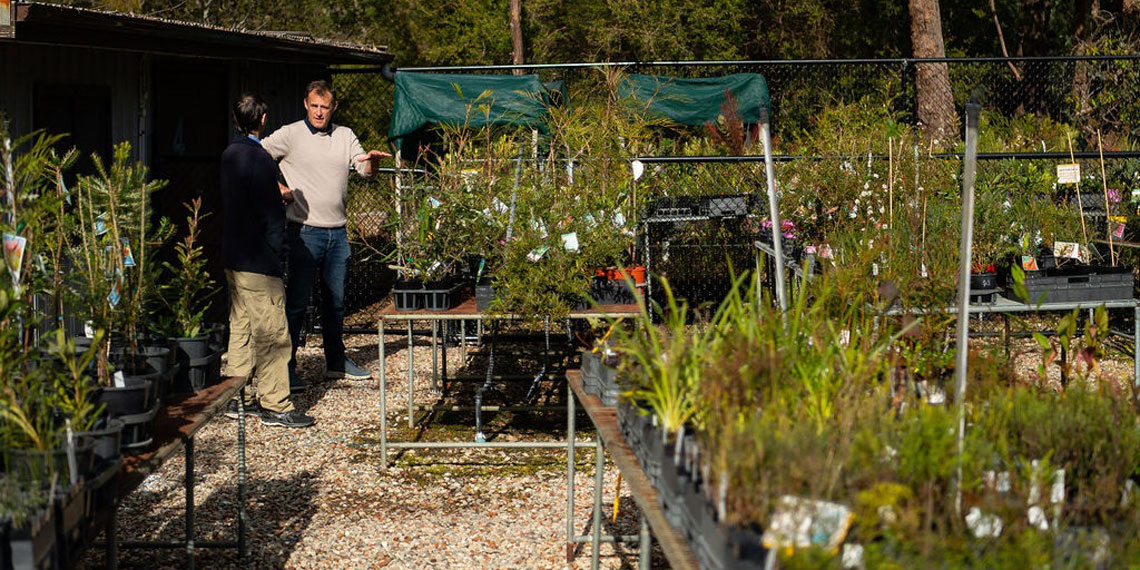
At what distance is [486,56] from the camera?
67.1 ft

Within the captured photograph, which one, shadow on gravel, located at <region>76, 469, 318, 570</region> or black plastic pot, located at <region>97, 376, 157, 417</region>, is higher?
black plastic pot, located at <region>97, 376, 157, 417</region>

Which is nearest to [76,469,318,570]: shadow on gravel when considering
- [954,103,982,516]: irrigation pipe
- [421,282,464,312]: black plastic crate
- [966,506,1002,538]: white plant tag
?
[421,282,464,312]: black plastic crate

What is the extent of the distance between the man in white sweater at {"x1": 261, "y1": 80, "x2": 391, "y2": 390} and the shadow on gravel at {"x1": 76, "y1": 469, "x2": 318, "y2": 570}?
1.56 m

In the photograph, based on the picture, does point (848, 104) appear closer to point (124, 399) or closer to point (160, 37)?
point (160, 37)

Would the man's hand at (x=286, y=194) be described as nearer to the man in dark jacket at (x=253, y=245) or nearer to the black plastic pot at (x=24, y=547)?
the man in dark jacket at (x=253, y=245)

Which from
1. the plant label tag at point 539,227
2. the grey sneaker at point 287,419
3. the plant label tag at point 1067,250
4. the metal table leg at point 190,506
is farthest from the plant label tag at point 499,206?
the plant label tag at point 1067,250

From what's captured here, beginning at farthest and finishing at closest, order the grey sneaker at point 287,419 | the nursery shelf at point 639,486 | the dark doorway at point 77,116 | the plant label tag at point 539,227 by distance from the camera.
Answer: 1. the dark doorway at point 77,116
2. the grey sneaker at point 287,419
3. the plant label tag at point 539,227
4. the nursery shelf at point 639,486

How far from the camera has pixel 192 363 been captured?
4.00 m

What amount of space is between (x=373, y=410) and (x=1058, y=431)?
4.53 metres

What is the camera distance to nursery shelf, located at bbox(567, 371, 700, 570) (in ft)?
7.81

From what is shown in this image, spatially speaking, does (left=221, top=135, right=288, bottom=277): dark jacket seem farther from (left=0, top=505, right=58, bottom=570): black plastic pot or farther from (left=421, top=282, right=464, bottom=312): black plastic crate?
(left=0, top=505, right=58, bottom=570): black plastic pot


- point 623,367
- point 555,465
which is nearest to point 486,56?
point 555,465

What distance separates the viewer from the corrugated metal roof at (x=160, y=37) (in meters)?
6.18

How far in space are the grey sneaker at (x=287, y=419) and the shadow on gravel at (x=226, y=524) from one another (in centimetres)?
79
